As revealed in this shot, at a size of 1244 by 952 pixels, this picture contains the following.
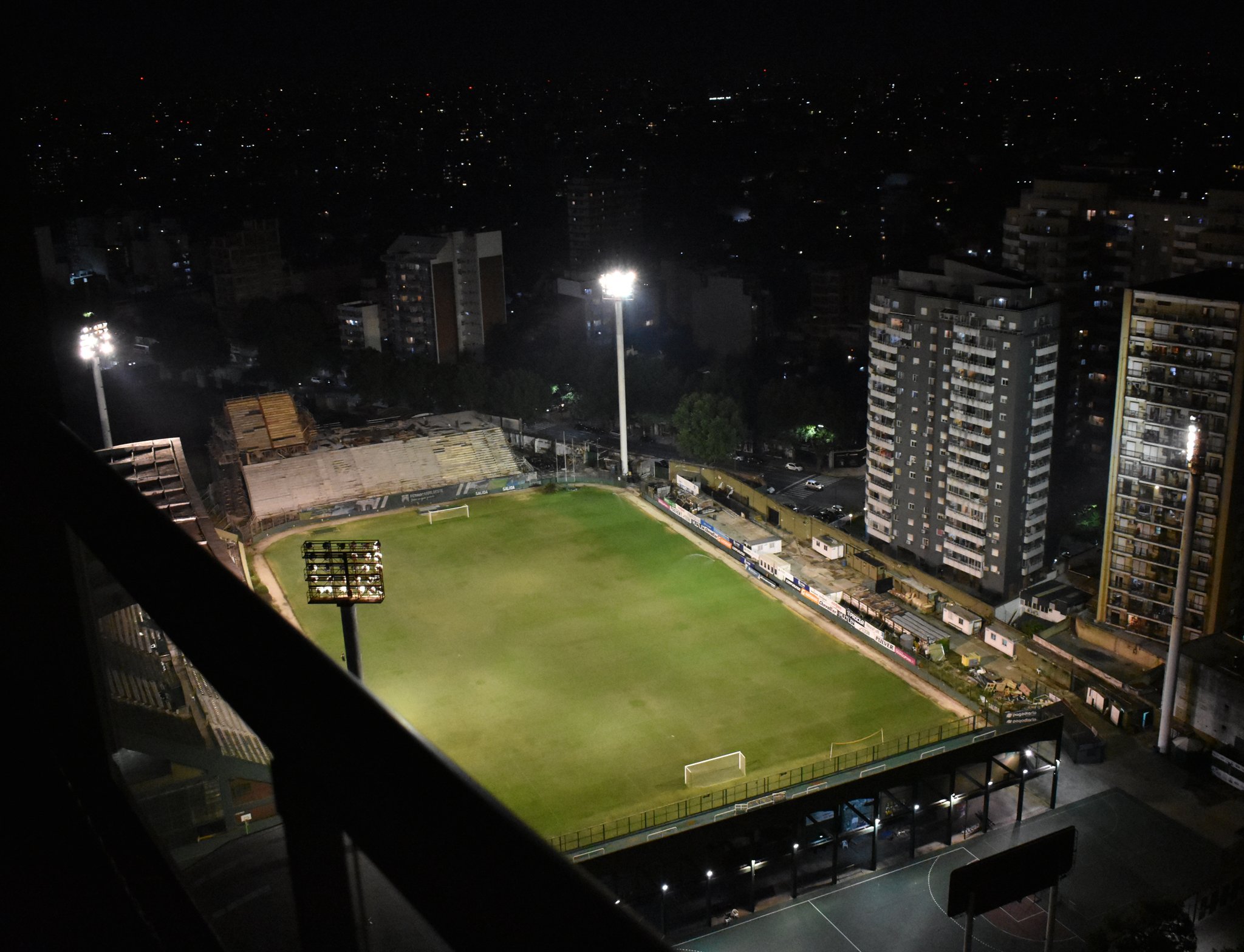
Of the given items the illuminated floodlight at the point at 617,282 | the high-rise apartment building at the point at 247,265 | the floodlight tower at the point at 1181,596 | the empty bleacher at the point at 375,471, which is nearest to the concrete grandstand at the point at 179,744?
the empty bleacher at the point at 375,471

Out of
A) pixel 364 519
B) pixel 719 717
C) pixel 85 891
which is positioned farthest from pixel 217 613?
pixel 364 519

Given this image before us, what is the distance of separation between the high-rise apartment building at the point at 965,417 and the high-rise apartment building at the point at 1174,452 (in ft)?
4.32

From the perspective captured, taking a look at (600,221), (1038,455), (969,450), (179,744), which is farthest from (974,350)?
(600,221)

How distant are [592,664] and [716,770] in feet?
6.03

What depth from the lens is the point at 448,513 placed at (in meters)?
12.9

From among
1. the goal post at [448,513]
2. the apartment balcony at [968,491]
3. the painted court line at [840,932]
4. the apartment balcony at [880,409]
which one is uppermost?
the apartment balcony at [880,409]

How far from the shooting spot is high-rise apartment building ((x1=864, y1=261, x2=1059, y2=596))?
11914mm

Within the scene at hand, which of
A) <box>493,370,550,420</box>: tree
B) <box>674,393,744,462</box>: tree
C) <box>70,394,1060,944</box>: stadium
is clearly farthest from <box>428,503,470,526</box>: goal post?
<box>493,370,550,420</box>: tree

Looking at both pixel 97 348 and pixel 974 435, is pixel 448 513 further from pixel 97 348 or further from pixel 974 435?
pixel 974 435

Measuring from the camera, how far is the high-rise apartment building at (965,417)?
39.1ft

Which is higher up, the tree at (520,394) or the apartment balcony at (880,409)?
the apartment balcony at (880,409)

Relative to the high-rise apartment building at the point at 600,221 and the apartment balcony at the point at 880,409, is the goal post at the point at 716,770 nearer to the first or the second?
the apartment balcony at the point at 880,409

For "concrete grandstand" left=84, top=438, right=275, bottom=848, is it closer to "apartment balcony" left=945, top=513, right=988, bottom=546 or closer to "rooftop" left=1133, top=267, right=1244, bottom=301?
"apartment balcony" left=945, top=513, right=988, bottom=546

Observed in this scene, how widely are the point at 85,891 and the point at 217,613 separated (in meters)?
0.32
